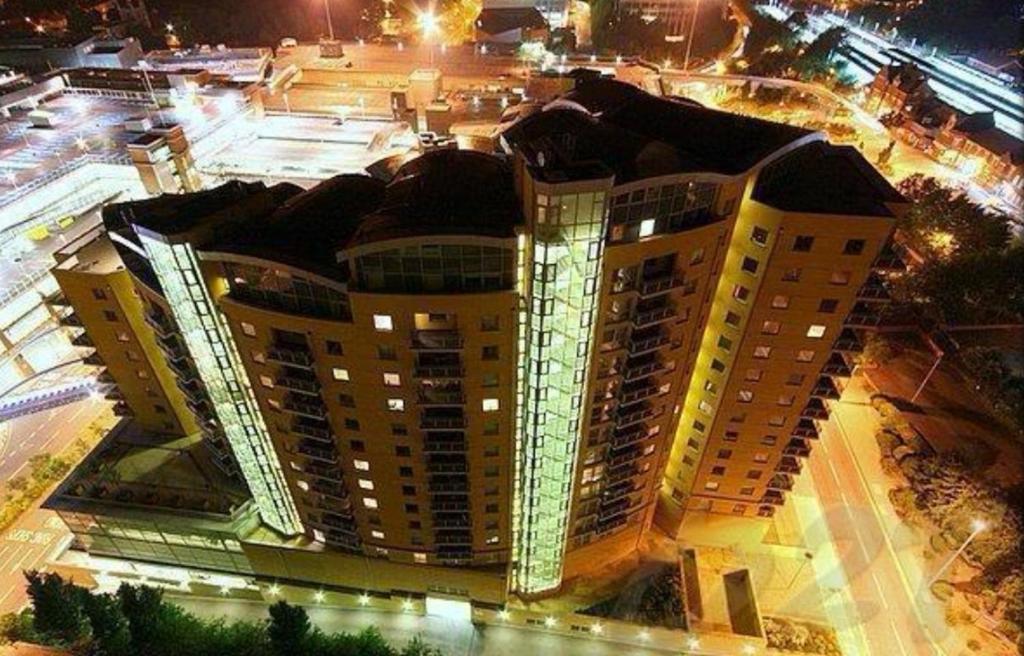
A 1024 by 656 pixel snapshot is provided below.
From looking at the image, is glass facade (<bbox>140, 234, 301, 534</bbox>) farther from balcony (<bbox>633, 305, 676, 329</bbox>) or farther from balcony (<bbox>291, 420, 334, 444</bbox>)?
balcony (<bbox>633, 305, 676, 329</bbox>)

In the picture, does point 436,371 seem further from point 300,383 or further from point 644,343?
point 644,343

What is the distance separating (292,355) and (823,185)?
34.6m

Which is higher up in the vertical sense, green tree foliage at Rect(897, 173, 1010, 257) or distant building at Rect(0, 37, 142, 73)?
distant building at Rect(0, 37, 142, 73)

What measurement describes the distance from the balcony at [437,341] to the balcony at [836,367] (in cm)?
2789


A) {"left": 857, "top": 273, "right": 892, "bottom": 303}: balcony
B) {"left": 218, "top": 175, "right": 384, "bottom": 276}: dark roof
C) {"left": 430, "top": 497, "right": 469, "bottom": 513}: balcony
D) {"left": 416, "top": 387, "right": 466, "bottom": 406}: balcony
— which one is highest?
{"left": 218, "top": 175, "right": 384, "bottom": 276}: dark roof

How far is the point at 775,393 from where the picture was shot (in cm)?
4594

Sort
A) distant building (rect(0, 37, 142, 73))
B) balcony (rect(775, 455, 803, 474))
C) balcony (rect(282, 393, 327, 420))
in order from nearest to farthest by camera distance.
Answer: balcony (rect(282, 393, 327, 420)) < balcony (rect(775, 455, 803, 474)) < distant building (rect(0, 37, 142, 73))

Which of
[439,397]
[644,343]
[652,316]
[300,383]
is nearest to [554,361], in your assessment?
[644,343]

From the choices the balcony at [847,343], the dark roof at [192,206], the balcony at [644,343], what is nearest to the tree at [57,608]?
the dark roof at [192,206]

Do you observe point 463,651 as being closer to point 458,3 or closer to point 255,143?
point 255,143

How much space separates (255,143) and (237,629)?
7507 centimetres

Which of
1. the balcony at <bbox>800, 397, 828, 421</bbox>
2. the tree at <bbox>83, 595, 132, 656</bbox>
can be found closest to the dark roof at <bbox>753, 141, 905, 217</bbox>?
the balcony at <bbox>800, 397, 828, 421</bbox>

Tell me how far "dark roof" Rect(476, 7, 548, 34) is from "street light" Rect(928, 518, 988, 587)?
130 meters

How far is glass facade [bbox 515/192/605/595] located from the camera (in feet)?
99.5
